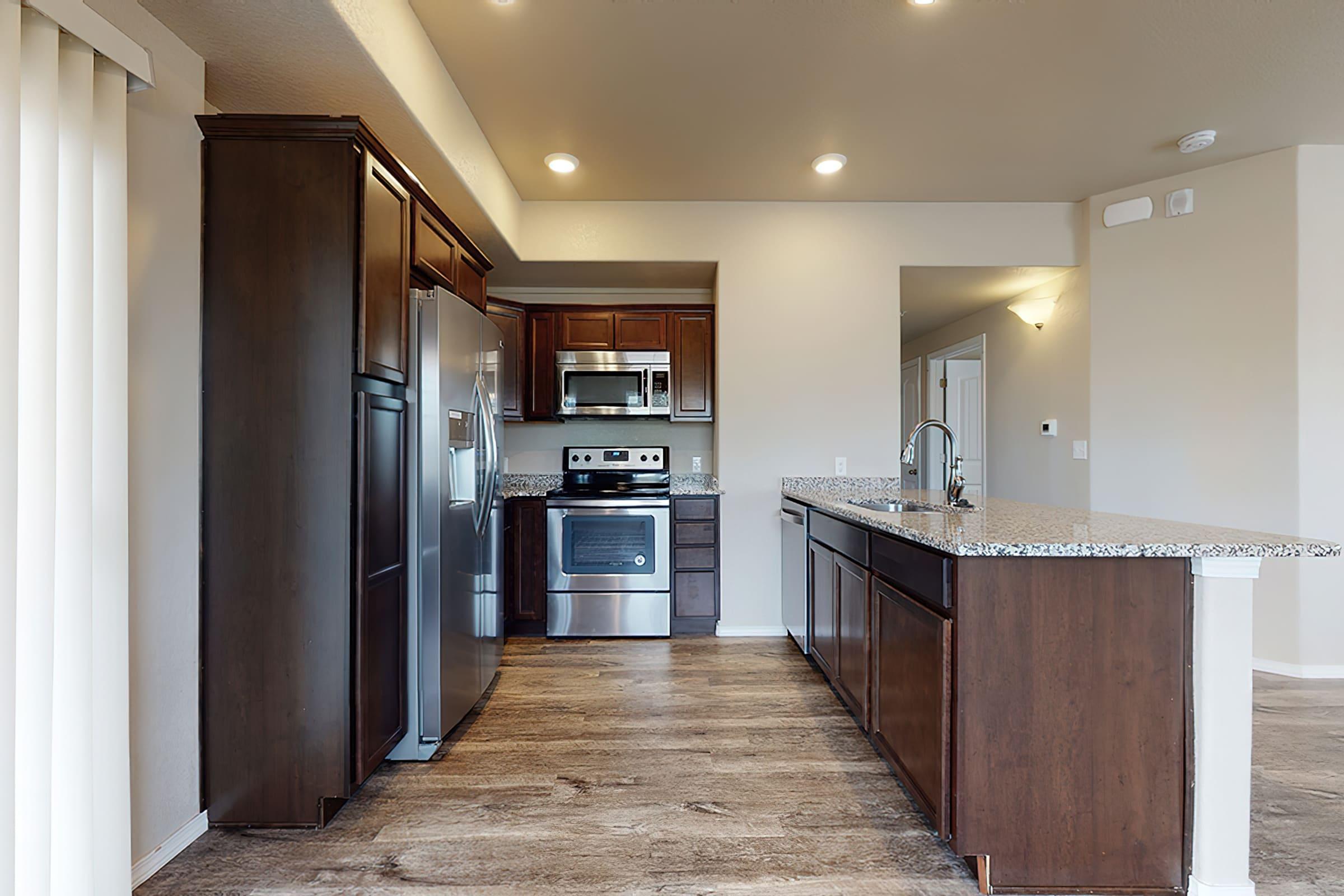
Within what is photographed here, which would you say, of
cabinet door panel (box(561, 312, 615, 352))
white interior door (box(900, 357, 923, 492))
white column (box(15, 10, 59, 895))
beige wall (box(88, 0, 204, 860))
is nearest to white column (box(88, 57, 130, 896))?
white column (box(15, 10, 59, 895))

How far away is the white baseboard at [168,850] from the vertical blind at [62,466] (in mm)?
269

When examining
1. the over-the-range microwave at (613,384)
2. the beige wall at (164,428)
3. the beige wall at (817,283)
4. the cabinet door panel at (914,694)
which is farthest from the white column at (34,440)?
the over-the-range microwave at (613,384)

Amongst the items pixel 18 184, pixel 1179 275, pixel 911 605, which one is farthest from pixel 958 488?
pixel 18 184

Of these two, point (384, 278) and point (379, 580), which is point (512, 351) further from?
point (379, 580)

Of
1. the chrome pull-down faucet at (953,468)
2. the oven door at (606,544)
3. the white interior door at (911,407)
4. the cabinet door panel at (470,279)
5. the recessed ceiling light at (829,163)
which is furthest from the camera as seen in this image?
the white interior door at (911,407)

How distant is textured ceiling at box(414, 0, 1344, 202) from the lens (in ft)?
7.44

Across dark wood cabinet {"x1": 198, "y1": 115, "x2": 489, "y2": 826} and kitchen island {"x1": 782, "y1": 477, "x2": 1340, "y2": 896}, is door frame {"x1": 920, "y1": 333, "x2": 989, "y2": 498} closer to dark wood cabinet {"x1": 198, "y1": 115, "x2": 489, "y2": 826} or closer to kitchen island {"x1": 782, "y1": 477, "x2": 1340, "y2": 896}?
kitchen island {"x1": 782, "y1": 477, "x2": 1340, "y2": 896}

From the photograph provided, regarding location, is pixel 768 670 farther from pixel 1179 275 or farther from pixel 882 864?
pixel 1179 275

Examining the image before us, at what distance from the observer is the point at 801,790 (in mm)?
2127

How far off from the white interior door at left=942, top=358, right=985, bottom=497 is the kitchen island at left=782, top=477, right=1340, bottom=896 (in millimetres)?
4520

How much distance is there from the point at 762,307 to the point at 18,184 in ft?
10.9

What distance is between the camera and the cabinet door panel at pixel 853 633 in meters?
2.35

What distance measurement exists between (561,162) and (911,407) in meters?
4.64

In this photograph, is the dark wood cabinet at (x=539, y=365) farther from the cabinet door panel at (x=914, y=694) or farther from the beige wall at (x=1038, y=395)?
the beige wall at (x=1038, y=395)
